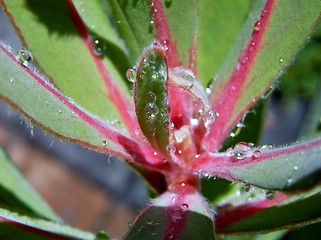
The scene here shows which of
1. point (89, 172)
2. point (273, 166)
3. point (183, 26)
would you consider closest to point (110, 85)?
point (183, 26)

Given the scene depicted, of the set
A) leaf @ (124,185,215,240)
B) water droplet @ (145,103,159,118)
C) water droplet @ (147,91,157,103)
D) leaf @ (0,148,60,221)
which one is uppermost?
water droplet @ (147,91,157,103)

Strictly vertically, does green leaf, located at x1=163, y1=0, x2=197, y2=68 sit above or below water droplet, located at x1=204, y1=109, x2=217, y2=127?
above

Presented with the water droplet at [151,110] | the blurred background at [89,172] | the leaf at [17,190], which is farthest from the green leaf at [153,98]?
the blurred background at [89,172]

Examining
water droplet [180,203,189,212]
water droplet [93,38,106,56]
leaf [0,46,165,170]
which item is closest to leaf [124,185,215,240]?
water droplet [180,203,189,212]

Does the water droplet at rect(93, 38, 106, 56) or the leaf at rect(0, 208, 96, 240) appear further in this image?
the water droplet at rect(93, 38, 106, 56)

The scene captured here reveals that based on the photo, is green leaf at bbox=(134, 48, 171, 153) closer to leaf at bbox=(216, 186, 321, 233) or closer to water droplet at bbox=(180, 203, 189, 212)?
water droplet at bbox=(180, 203, 189, 212)

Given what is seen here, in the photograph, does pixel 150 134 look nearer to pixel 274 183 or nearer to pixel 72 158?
pixel 274 183
